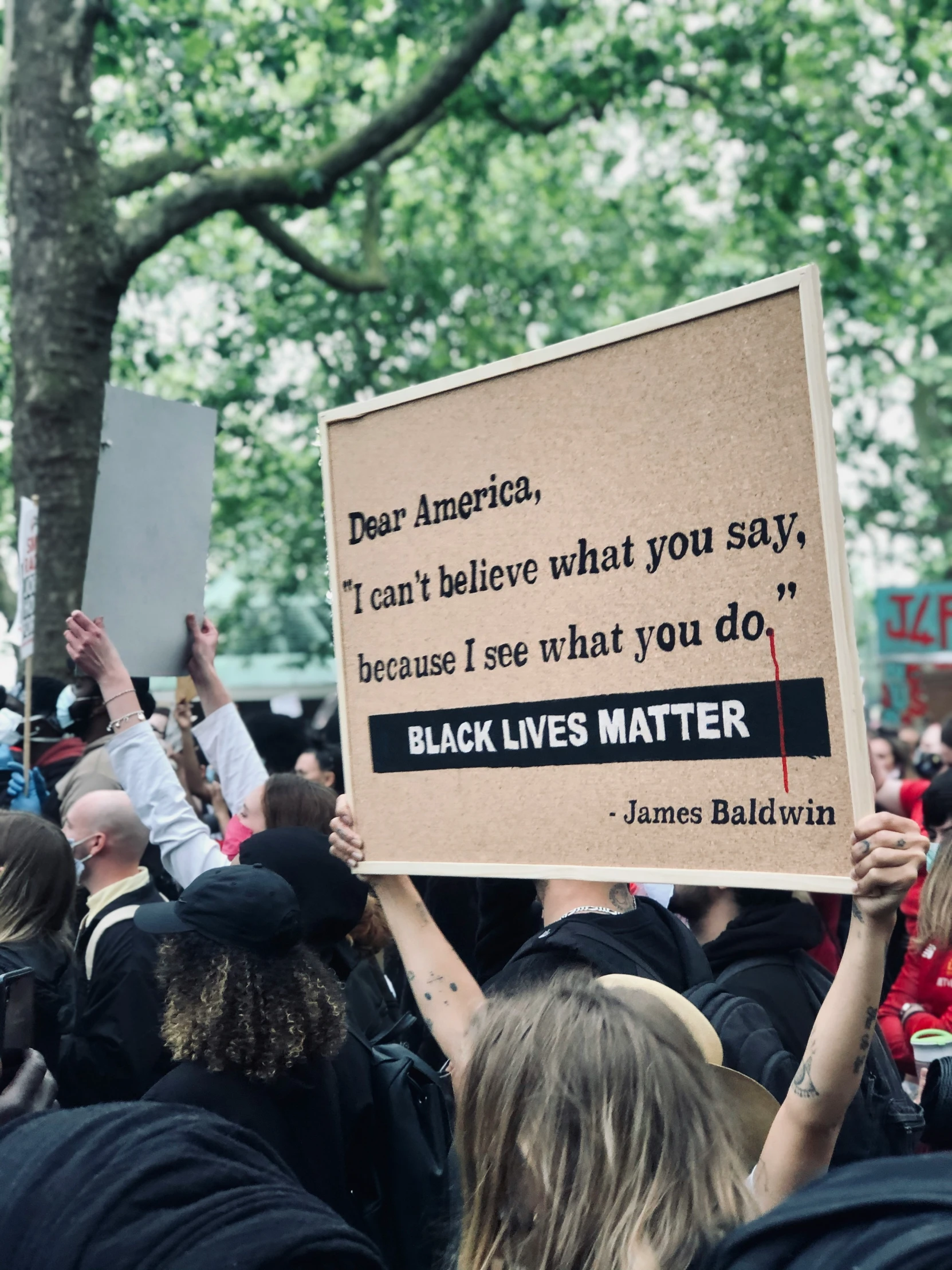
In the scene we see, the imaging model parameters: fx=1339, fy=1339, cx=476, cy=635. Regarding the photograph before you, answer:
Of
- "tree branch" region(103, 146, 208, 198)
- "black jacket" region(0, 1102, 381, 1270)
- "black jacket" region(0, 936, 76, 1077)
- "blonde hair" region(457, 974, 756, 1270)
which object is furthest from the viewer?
"tree branch" region(103, 146, 208, 198)

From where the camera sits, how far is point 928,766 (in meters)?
8.09

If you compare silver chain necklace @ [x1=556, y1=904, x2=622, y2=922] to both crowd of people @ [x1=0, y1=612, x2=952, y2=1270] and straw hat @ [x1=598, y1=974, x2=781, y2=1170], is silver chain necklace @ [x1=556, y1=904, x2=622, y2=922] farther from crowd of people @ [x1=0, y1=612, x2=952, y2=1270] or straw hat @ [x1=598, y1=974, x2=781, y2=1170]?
Answer: straw hat @ [x1=598, y1=974, x2=781, y2=1170]

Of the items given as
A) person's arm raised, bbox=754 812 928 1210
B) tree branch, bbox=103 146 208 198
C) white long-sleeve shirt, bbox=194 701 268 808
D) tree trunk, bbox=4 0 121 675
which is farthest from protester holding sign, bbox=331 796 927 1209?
tree branch, bbox=103 146 208 198

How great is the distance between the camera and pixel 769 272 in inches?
583

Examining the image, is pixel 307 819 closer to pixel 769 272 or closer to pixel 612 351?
pixel 612 351


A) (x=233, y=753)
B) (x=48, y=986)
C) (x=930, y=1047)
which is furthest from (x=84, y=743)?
(x=930, y=1047)

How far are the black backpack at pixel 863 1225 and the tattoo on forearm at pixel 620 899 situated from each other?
1.66m

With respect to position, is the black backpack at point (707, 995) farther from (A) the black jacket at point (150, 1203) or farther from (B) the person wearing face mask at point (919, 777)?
(B) the person wearing face mask at point (919, 777)

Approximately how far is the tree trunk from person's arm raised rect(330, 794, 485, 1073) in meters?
4.85

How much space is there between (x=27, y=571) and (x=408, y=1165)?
9.50ft

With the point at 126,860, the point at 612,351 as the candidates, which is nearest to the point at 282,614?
the point at 126,860

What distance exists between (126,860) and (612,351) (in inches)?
92.8

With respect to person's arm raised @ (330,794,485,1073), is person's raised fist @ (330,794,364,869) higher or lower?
higher

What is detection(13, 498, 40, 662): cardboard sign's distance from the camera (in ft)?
15.5
